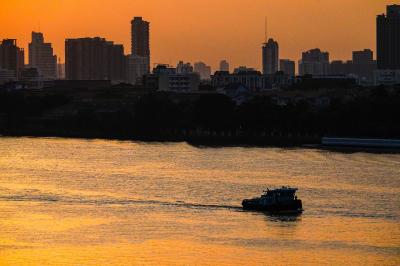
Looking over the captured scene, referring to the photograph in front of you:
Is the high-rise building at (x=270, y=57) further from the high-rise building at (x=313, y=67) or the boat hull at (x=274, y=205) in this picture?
the boat hull at (x=274, y=205)

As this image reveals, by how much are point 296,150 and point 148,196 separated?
47.4 ft

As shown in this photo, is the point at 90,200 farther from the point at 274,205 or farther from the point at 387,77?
the point at 387,77

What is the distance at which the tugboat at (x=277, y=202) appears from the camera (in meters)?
24.6

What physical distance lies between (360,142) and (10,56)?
247 ft

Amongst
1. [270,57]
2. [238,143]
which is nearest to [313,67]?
[270,57]

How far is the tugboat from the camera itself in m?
24.6

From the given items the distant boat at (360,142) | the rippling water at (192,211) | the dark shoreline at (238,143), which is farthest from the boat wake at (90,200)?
the distant boat at (360,142)

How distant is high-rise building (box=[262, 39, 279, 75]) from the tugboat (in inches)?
3531

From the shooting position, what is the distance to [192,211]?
2431cm

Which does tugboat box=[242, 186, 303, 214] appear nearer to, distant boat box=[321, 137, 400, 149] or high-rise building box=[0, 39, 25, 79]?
distant boat box=[321, 137, 400, 149]

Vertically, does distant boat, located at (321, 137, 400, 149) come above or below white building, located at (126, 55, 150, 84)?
below

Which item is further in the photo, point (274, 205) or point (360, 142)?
point (360, 142)

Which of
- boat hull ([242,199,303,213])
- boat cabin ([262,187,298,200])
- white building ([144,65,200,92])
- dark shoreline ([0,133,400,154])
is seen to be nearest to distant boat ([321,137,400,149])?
dark shoreline ([0,133,400,154])

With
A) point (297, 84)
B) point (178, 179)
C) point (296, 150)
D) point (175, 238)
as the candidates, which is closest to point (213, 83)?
point (297, 84)
